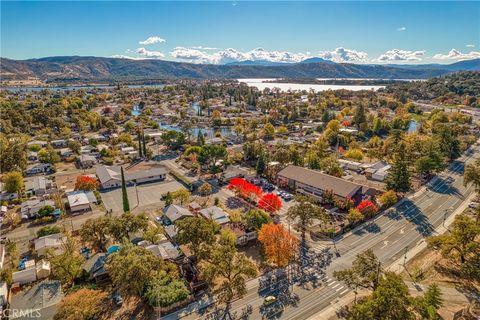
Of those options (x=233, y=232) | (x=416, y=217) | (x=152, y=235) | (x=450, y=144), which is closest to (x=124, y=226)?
(x=152, y=235)

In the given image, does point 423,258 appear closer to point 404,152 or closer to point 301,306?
point 301,306

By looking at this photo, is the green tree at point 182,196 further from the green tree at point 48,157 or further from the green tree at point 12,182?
the green tree at point 48,157

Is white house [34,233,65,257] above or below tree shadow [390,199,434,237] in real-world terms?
above

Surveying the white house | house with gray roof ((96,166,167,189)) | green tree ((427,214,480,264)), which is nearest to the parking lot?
house with gray roof ((96,166,167,189))

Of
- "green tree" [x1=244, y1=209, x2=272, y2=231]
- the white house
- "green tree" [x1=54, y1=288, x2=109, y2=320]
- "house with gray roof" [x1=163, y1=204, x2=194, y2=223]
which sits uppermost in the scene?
"green tree" [x1=54, y1=288, x2=109, y2=320]

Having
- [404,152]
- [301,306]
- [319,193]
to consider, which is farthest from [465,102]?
[301,306]

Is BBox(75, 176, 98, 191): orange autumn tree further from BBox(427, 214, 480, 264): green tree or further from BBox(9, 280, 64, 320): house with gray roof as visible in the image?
BBox(427, 214, 480, 264): green tree
